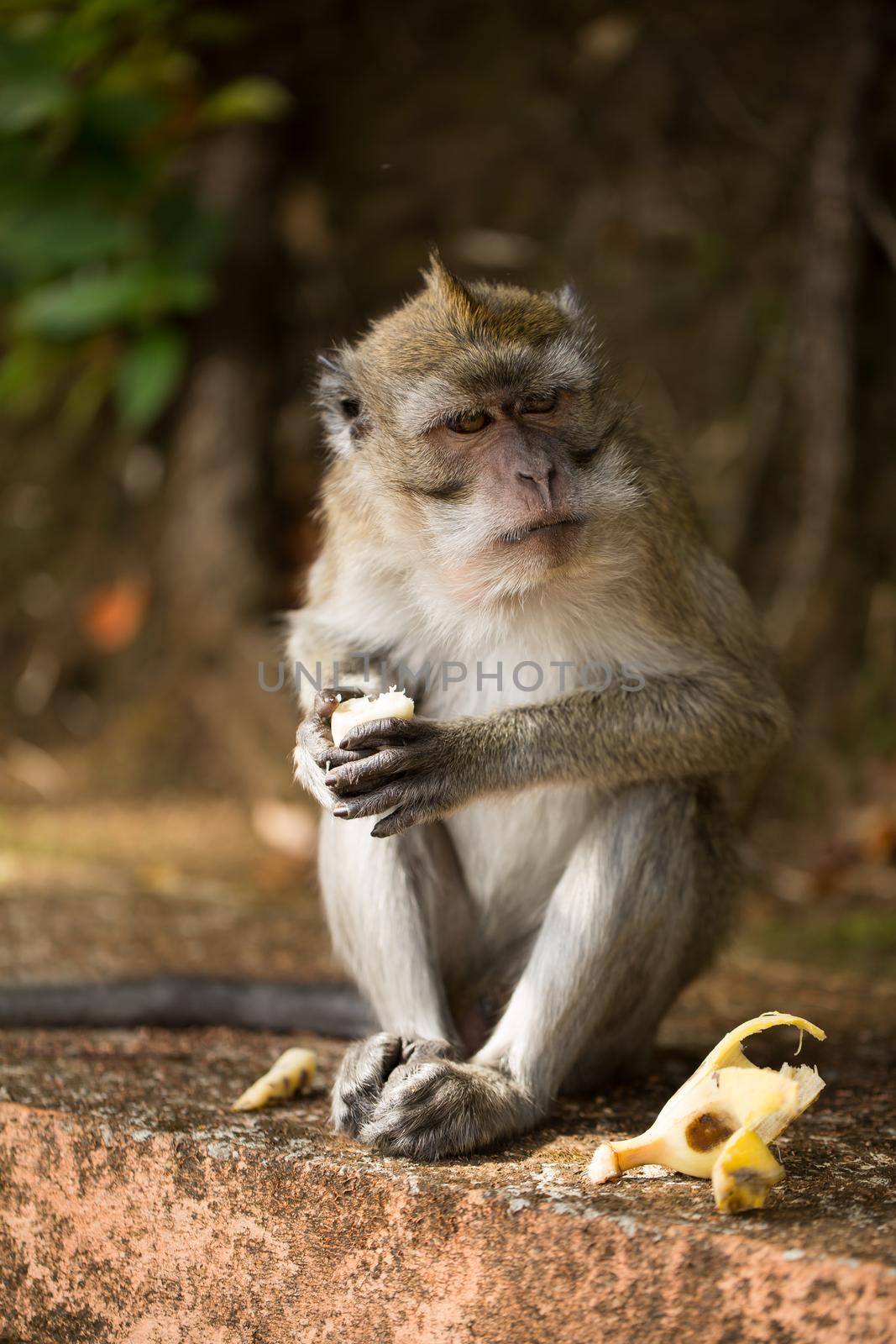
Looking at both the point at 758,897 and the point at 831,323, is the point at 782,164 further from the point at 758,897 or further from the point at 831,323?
the point at 758,897

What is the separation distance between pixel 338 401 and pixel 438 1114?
1.88 meters

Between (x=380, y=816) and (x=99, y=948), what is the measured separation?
2002 millimetres

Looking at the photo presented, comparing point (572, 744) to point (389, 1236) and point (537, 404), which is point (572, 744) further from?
point (389, 1236)

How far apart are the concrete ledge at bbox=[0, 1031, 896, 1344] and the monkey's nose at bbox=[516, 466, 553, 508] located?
1439 millimetres

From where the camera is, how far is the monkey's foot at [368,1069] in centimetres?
307

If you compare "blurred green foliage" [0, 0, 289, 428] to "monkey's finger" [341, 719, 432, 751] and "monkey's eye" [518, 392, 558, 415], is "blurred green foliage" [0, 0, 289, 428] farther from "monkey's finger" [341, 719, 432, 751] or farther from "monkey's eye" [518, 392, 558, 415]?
"monkey's finger" [341, 719, 432, 751]

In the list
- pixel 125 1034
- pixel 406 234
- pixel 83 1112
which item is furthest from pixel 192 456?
pixel 83 1112

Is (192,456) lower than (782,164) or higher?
lower

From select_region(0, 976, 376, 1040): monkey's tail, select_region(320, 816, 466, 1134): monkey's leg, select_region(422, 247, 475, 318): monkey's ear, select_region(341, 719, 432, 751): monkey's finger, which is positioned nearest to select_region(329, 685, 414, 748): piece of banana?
select_region(341, 719, 432, 751): monkey's finger

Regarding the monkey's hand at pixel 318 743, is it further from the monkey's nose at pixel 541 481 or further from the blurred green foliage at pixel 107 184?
the blurred green foliage at pixel 107 184

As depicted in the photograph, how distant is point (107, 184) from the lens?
7.31 m

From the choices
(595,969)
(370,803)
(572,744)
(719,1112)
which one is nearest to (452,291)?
(572,744)

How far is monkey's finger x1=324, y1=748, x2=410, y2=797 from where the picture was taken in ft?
10.2

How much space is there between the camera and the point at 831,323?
268 inches
